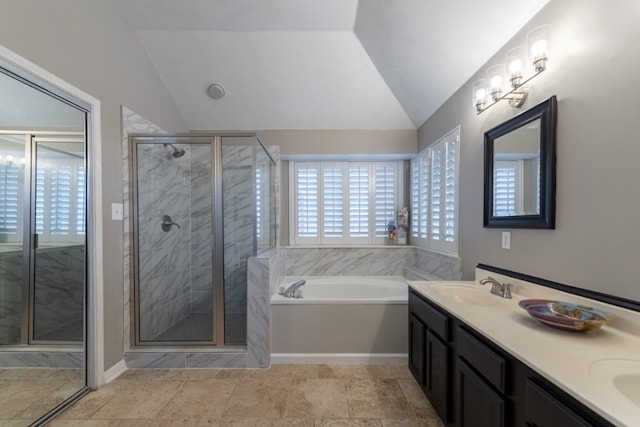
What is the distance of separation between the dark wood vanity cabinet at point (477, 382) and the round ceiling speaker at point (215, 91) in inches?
115

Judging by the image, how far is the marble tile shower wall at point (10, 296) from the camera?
213 cm

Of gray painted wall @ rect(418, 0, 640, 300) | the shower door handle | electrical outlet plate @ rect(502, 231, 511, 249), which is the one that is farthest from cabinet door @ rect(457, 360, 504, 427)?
the shower door handle

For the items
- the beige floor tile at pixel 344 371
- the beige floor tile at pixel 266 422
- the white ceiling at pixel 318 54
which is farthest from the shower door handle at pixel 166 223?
the beige floor tile at pixel 344 371

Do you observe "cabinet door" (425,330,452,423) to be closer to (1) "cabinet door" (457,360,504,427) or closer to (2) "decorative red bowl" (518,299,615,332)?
(1) "cabinet door" (457,360,504,427)

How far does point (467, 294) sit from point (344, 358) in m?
1.26

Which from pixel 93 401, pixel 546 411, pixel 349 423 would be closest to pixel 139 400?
pixel 93 401

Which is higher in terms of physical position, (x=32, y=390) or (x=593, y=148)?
(x=593, y=148)

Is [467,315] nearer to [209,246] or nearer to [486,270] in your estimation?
[486,270]

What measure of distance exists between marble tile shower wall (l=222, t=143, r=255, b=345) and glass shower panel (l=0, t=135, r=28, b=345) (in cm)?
150

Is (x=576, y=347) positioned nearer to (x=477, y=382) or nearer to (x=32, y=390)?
(x=477, y=382)

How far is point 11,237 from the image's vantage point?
2.20m

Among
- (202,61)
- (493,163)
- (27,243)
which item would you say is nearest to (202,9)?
(202,61)

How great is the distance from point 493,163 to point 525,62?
65 cm

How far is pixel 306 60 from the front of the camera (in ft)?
9.73
